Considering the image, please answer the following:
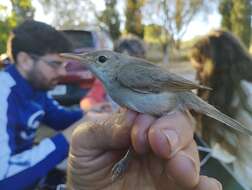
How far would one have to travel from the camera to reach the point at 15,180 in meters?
2.96

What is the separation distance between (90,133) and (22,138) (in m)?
1.55

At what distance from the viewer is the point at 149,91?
80.4 inches

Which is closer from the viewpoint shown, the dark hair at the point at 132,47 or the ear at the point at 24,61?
the ear at the point at 24,61

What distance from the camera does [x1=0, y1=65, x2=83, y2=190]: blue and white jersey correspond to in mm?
2959

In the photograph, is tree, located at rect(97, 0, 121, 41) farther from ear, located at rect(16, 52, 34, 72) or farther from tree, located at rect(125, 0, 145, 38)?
ear, located at rect(16, 52, 34, 72)

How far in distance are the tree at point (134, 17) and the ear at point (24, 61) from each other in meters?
27.3

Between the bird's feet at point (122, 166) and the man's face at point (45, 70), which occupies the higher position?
the bird's feet at point (122, 166)

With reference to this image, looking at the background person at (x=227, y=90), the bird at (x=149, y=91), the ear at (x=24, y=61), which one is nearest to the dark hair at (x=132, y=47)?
the background person at (x=227, y=90)

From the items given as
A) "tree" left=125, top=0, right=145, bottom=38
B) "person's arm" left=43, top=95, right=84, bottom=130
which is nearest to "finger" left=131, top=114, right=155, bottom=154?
"person's arm" left=43, top=95, right=84, bottom=130

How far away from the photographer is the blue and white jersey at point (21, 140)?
2959 millimetres

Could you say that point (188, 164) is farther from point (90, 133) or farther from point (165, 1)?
point (165, 1)

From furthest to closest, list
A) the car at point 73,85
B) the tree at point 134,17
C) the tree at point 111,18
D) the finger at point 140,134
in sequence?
the tree at point 111,18
the tree at point 134,17
the car at point 73,85
the finger at point 140,134

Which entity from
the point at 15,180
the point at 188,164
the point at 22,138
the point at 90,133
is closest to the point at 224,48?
the point at 22,138

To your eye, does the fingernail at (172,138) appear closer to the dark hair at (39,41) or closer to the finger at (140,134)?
the finger at (140,134)
